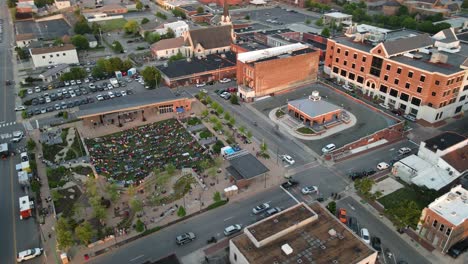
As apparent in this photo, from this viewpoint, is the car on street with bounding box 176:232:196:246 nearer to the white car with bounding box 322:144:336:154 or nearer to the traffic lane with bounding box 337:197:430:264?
the traffic lane with bounding box 337:197:430:264

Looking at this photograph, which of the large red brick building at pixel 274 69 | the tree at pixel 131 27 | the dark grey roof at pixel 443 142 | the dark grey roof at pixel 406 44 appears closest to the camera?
the dark grey roof at pixel 443 142

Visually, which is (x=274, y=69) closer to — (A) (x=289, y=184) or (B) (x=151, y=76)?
(B) (x=151, y=76)

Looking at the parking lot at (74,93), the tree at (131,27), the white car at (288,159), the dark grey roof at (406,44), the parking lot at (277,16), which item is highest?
the dark grey roof at (406,44)

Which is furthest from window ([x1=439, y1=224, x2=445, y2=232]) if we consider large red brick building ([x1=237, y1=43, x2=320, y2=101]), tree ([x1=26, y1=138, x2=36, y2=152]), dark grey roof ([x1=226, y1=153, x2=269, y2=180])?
tree ([x1=26, y1=138, x2=36, y2=152])

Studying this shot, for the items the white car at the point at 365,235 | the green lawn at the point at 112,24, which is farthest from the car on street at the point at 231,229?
the green lawn at the point at 112,24

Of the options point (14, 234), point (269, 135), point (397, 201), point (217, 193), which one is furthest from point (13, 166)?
point (397, 201)

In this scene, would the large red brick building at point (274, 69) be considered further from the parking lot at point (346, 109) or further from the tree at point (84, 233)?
the tree at point (84, 233)
